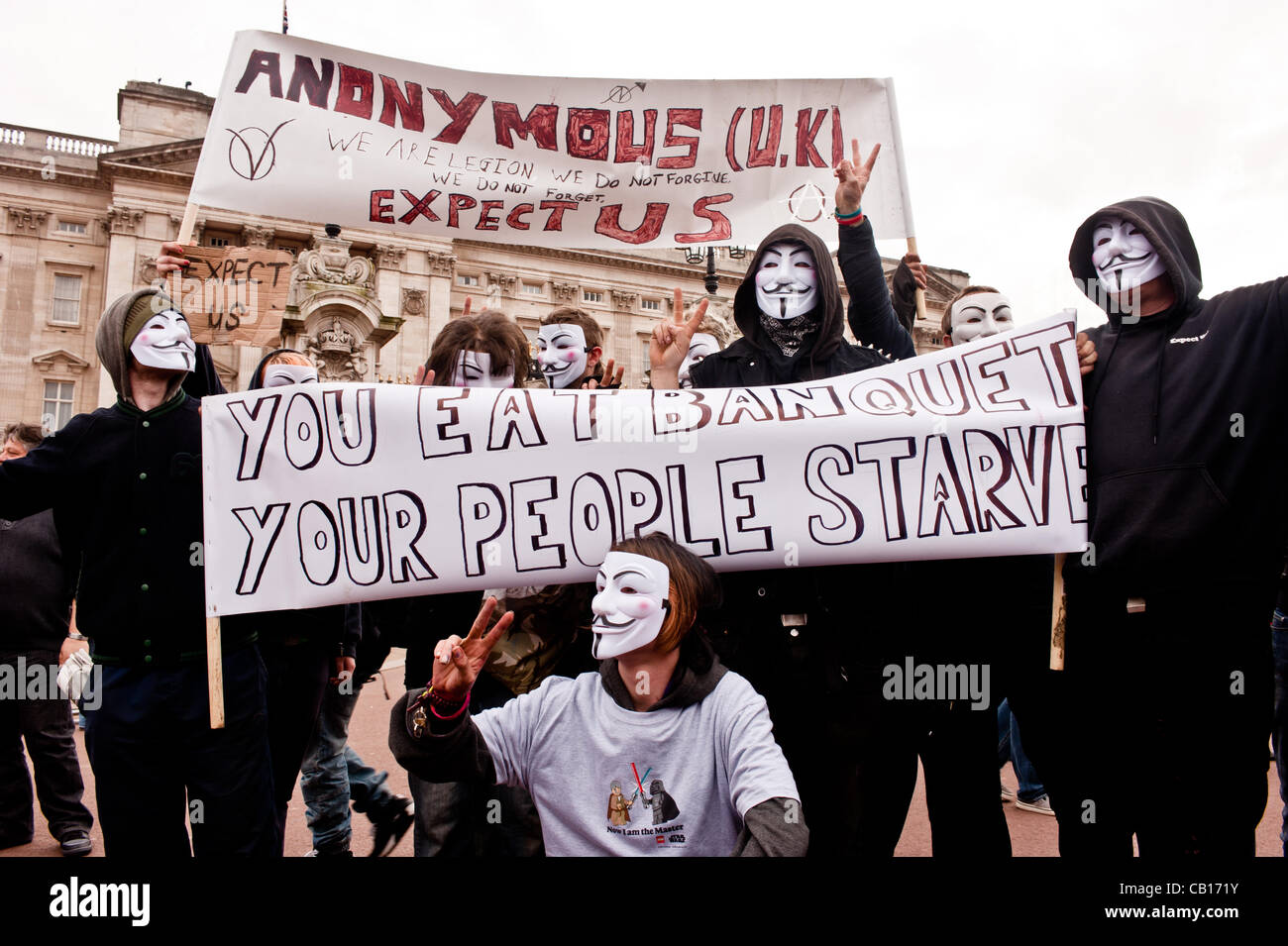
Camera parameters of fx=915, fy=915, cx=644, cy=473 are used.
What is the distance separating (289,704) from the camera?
4.24 metres

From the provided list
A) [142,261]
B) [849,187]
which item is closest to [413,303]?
[142,261]

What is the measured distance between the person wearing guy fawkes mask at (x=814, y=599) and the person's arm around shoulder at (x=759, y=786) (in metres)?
0.58

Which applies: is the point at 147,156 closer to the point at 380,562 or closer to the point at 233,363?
the point at 233,363

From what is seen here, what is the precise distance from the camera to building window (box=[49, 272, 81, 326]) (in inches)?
1385

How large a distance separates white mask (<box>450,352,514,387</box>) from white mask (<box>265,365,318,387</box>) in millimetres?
1086

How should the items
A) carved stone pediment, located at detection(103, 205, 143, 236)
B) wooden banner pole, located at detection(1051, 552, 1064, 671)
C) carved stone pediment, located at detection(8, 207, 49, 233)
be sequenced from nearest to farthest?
wooden banner pole, located at detection(1051, 552, 1064, 671)
carved stone pediment, located at detection(103, 205, 143, 236)
carved stone pediment, located at detection(8, 207, 49, 233)

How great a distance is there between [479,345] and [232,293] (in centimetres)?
107

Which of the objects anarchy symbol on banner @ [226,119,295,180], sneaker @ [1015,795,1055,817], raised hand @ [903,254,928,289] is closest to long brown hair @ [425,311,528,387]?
anarchy symbol on banner @ [226,119,295,180]

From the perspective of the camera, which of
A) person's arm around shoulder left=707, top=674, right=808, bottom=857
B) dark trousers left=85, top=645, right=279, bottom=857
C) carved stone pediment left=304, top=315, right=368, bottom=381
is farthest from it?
carved stone pediment left=304, top=315, right=368, bottom=381

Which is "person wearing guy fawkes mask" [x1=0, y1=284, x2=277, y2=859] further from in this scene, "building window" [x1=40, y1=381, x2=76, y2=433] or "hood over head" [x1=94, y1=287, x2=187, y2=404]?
"building window" [x1=40, y1=381, x2=76, y2=433]

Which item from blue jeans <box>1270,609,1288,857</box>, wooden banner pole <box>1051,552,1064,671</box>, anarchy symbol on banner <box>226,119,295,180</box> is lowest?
blue jeans <box>1270,609,1288,857</box>

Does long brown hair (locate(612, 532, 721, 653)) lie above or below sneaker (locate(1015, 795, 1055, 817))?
above
